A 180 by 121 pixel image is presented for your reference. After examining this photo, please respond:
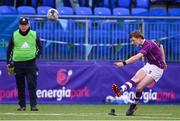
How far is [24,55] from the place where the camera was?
16266 mm

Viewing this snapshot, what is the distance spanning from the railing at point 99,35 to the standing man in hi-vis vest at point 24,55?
2710mm

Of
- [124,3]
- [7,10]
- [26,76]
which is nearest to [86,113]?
[26,76]

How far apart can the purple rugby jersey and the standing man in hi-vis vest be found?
108 inches

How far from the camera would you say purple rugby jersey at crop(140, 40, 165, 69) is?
48.7 ft

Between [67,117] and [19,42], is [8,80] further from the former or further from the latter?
[67,117]

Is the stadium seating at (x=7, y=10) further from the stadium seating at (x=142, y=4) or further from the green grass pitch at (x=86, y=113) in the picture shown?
the stadium seating at (x=142, y=4)

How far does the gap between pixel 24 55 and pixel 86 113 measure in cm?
223

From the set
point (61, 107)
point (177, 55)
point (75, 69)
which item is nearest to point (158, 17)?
point (177, 55)

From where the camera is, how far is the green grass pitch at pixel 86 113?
13.7 m

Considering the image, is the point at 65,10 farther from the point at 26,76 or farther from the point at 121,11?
the point at 26,76

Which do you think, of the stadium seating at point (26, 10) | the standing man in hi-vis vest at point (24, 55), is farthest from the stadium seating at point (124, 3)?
the standing man in hi-vis vest at point (24, 55)

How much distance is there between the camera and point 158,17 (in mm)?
19750

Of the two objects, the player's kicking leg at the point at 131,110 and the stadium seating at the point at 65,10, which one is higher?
the stadium seating at the point at 65,10

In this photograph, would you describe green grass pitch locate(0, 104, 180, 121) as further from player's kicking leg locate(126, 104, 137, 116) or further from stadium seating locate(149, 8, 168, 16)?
stadium seating locate(149, 8, 168, 16)
